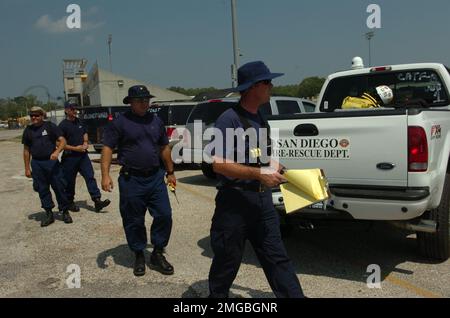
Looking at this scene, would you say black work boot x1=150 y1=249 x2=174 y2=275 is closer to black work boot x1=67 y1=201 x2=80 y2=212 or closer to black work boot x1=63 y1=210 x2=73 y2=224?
black work boot x1=63 y1=210 x2=73 y2=224

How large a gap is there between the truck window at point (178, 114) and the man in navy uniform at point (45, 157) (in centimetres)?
558

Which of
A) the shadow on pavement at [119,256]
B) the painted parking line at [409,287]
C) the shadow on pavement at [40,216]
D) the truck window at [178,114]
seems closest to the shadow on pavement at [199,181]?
the truck window at [178,114]

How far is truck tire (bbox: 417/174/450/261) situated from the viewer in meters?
4.33

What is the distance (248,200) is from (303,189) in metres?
0.39

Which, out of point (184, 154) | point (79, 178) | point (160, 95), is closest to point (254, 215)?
point (184, 154)

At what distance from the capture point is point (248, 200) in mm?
3113

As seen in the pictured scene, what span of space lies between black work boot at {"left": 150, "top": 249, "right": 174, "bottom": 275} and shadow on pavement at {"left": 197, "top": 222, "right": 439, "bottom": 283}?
0.62 m

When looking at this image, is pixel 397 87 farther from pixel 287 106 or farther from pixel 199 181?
pixel 199 181

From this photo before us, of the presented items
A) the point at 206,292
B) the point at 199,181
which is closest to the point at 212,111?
the point at 199,181

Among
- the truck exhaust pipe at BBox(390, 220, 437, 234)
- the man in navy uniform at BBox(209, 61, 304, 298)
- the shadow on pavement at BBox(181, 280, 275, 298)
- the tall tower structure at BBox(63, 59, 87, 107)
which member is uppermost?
the tall tower structure at BBox(63, 59, 87, 107)

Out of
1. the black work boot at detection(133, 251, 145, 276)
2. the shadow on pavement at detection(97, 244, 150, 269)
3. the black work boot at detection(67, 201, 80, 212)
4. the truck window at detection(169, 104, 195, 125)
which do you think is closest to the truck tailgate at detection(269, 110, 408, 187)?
the black work boot at detection(133, 251, 145, 276)

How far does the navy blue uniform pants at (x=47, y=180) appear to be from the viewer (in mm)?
7031
